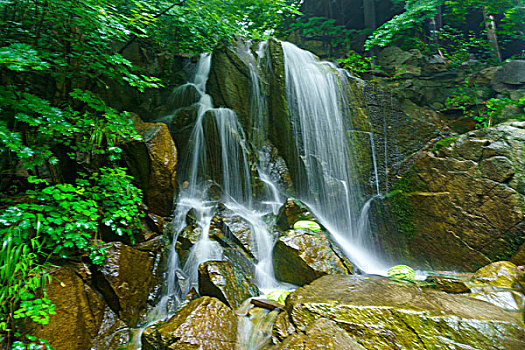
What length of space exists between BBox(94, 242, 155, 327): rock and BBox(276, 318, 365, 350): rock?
8.65ft

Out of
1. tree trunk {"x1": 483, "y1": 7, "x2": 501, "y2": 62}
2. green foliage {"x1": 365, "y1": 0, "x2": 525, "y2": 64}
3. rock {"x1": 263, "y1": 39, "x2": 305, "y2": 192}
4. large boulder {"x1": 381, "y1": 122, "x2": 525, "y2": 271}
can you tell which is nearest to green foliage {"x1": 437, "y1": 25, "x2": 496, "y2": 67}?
green foliage {"x1": 365, "y1": 0, "x2": 525, "y2": 64}

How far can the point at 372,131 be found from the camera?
716 cm

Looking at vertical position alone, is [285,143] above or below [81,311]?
above

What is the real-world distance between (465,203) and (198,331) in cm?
488

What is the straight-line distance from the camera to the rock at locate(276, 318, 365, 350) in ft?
6.50

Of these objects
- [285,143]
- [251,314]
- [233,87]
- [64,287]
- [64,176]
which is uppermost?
[233,87]

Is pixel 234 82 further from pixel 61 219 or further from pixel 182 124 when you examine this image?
pixel 61 219

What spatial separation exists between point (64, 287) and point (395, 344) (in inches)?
141

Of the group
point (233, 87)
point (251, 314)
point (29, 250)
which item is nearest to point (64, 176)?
point (29, 250)

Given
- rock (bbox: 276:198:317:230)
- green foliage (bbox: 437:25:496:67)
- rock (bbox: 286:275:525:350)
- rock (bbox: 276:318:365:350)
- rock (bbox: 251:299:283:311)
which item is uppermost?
green foliage (bbox: 437:25:496:67)

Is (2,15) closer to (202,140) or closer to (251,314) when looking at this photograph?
(202,140)

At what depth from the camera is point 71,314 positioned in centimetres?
312

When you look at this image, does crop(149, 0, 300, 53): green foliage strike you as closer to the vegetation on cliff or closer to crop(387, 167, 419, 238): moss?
the vegetation on cliff

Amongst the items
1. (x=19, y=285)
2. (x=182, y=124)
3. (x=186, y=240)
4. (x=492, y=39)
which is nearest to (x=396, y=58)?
(x=492, y=39)
